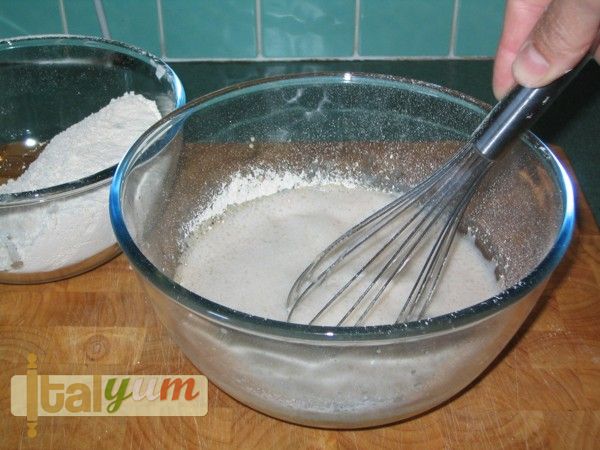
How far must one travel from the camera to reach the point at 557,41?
1.88ft

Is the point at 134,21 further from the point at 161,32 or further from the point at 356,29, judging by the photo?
the point at 356,29

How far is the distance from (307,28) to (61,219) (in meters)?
0.62

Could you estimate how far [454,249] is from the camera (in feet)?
2.78

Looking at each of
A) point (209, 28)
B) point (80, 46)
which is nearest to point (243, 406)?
point (80, 46)

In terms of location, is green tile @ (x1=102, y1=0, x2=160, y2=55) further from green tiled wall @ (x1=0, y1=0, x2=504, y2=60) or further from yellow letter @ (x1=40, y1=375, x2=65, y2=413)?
yellow letter @ (x1=40, y1=375, x2=65, y2=413)

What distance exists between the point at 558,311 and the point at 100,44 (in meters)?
0.76

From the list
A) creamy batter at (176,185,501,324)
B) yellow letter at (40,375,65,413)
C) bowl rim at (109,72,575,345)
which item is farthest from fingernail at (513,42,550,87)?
yellow letter at (40,375,65,413)

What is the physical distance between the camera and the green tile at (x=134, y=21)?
48.7 inches

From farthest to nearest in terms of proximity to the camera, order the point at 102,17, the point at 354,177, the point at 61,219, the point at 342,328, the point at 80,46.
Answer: the point at 102,17 → the point at 80,46 → the point at 354,177 → the point at 61,219 → the point at 342,328

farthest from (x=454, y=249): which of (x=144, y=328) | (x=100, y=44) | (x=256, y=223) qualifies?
(x=100, y=44)

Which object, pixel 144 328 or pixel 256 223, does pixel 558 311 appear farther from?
pixel 144 328

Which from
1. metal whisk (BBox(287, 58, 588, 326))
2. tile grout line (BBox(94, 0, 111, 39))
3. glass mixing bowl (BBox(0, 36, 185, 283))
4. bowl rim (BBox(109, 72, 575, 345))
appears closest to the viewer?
bowl rim (BBox(109, 72, 575, 345))

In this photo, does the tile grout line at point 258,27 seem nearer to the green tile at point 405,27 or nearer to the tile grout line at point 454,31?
the green tile at point 405,27

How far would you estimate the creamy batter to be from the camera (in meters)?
0.76
